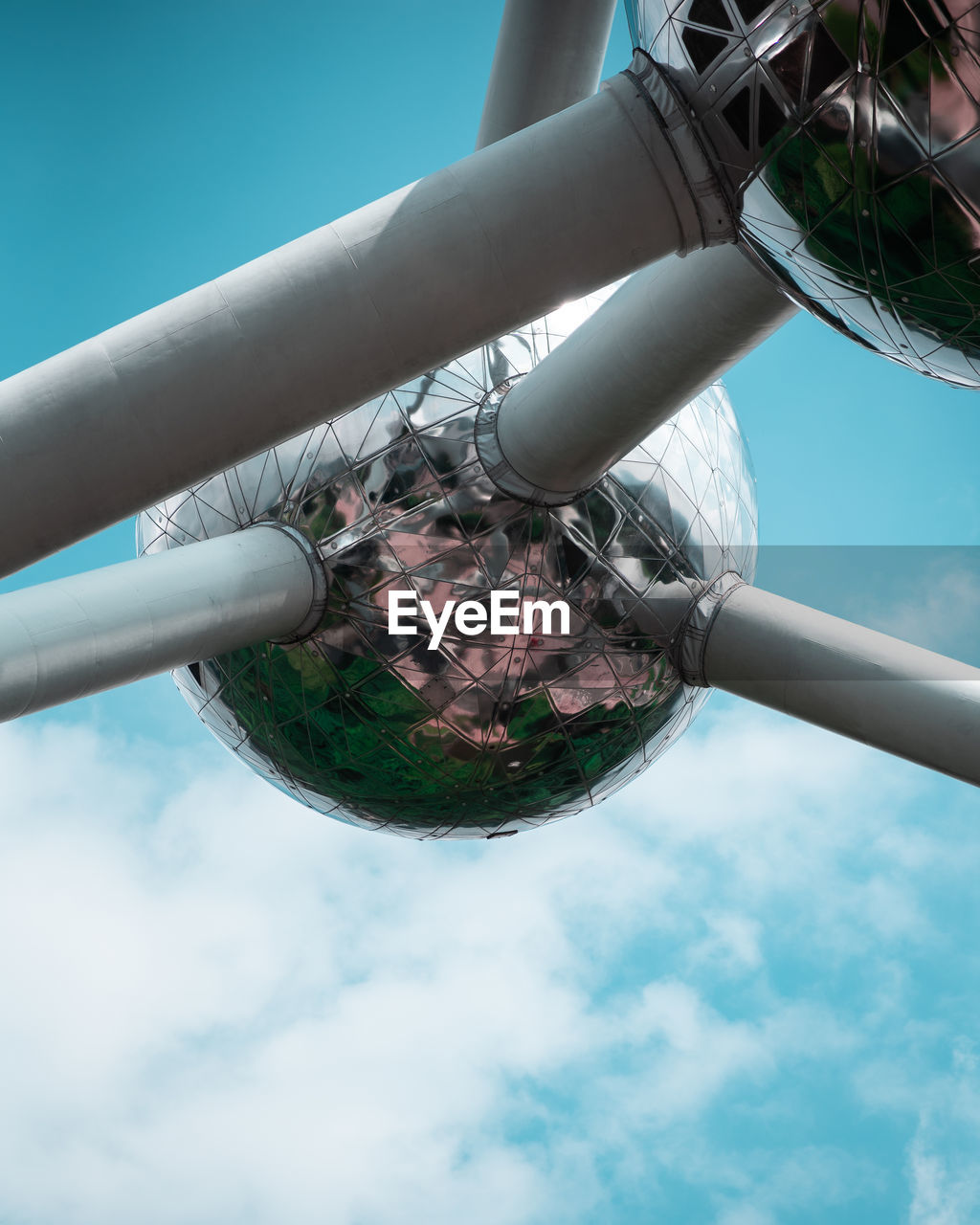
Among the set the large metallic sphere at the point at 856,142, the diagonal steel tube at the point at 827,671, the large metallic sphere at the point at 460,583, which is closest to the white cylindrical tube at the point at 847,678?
the diagonal steel tube at the point at 827,671

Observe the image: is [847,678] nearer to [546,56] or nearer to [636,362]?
[636,362]

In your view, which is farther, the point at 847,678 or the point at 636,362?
the point at 847,678

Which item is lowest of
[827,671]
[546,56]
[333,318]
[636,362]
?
[827,671]

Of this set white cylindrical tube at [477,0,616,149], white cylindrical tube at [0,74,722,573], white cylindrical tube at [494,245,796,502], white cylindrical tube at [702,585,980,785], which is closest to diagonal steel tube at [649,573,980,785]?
white cylindrical tube at [702,585,980,785]

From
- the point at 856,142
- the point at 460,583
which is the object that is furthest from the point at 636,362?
the point at 856,142

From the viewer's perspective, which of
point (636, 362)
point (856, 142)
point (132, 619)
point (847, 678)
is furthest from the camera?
point (847, 678)

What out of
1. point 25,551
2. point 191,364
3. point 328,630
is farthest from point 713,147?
point 328,630

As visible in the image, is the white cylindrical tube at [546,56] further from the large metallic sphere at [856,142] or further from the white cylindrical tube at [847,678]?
the white cylindrical tube at [847,678]

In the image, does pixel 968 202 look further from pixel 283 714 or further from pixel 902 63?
pixel 283 714
